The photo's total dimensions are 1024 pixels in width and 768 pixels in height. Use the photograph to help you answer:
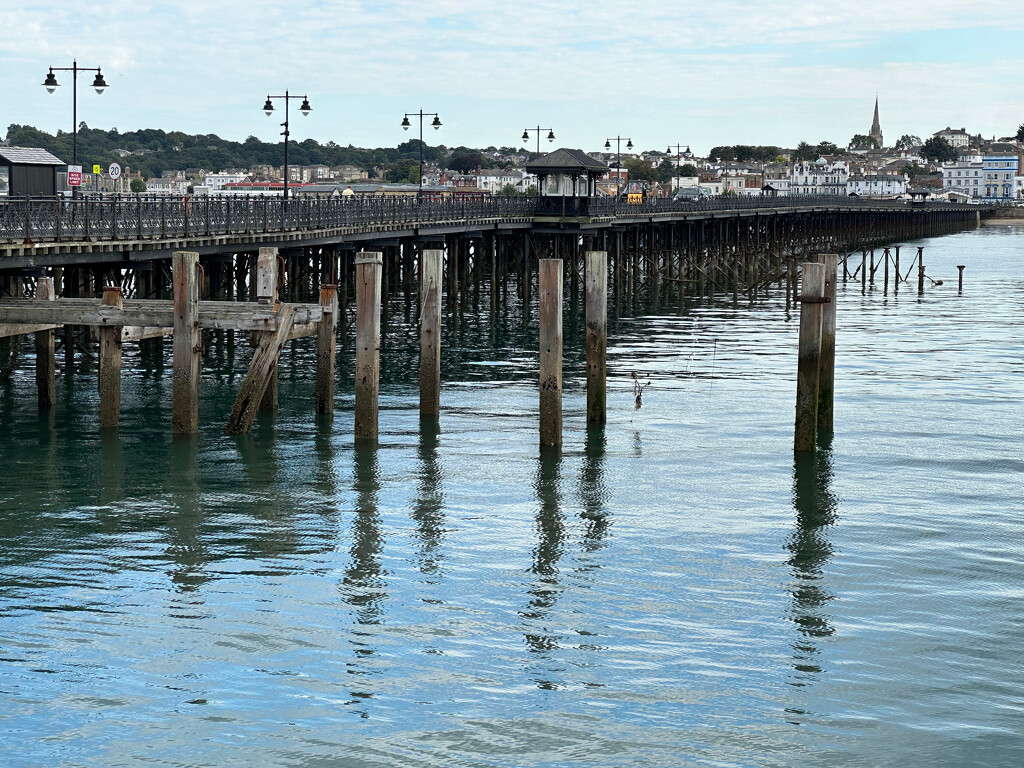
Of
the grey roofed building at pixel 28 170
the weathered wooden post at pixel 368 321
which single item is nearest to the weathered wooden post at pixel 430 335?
the weathered wooden post at pixel 368 321

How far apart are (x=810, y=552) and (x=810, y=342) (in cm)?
608

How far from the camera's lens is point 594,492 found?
74.9 feet

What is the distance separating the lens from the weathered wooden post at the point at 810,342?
2450 centimetres

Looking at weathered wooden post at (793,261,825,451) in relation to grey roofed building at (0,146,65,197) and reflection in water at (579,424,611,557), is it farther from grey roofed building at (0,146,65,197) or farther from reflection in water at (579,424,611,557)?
grey roofed building at (0,146,65,197)

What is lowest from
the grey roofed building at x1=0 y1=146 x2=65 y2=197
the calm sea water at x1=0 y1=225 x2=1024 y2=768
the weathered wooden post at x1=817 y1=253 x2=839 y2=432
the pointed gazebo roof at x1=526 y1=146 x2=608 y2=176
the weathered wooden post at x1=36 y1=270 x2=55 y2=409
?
the calm sea water at x1=0 y1=225 x2=1024 y2=768

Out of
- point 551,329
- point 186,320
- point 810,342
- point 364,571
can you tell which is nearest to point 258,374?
point 186,320

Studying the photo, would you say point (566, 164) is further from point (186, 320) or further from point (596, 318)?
point (186, 320)

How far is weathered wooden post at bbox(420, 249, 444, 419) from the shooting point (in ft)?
91.1

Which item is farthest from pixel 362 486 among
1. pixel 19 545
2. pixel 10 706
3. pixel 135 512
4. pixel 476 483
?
pixel 10 706

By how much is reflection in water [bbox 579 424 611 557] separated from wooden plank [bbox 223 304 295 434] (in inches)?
231

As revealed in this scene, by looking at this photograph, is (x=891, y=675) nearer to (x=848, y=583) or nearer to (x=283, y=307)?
(x=848, y=583)

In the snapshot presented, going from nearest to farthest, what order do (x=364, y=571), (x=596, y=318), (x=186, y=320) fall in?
(x=364, y=571) < (x=186, y=320) < (x=596, y=318)

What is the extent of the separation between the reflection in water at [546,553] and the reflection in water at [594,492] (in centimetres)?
41

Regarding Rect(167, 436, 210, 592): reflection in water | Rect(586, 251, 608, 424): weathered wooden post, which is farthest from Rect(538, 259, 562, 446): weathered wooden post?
Rect(167, 436, 210, 592): reflection in water
